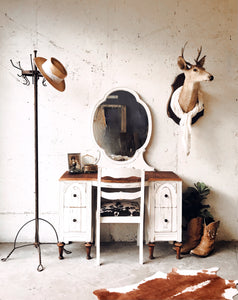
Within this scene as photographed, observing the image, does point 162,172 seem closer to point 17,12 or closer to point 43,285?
point 43,285

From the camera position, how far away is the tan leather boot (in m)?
3.50

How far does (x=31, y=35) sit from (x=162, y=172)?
212cm

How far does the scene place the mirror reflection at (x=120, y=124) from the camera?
377cm

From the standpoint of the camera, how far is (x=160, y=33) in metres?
3.76

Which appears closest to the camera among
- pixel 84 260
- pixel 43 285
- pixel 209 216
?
pixel 43 285

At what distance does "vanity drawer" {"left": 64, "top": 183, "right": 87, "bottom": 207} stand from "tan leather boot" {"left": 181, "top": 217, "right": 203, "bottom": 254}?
3.82 ft

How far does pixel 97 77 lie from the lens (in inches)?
149

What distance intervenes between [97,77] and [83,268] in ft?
6.71

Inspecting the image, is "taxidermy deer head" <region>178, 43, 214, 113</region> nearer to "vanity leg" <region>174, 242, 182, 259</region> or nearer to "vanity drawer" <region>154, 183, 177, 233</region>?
"vanity drawer" <region>154, 183, 177, 233</region>

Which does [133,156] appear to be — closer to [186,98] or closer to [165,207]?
[165,207]

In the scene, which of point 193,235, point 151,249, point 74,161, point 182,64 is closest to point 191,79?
point 182,64

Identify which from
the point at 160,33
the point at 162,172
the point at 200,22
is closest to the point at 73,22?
the point at 160,33

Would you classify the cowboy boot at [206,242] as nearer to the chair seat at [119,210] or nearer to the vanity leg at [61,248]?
the chair seat at [119,210]

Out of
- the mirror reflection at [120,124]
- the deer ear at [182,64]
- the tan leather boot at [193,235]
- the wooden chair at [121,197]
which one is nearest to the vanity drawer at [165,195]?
the wooden chair at [121,197]
